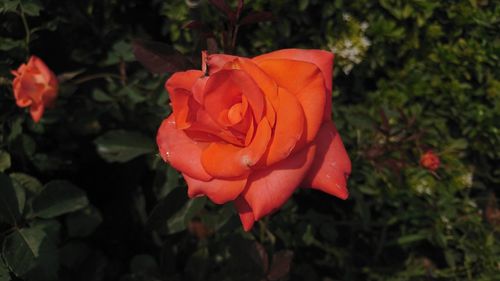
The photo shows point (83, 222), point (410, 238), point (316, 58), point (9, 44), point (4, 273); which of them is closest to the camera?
point (316, 58)

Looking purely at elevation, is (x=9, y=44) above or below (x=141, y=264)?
above

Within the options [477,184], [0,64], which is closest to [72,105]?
[0,64]

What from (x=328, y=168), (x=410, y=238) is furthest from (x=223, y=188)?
(x=410, y=238)

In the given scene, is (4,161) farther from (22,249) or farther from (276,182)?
(276,182)

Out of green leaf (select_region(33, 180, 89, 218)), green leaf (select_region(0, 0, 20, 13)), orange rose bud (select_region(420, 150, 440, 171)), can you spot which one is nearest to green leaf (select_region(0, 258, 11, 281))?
green leaf (select_region(33, 180, 89, 218))

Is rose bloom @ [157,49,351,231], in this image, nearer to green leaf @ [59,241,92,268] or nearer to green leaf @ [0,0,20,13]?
green leaf @ [0,0,20,13]

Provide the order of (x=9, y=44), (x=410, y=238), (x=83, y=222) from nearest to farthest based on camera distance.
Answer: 1. (x=9, y=44)
2. (x=83, y=222)
3. (x=410, y=238)

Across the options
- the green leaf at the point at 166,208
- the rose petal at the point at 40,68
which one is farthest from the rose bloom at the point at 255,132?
the rose petal at the point at 40,68

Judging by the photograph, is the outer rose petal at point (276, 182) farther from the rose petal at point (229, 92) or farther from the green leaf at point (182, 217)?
the green leaf at point (182, 217)
